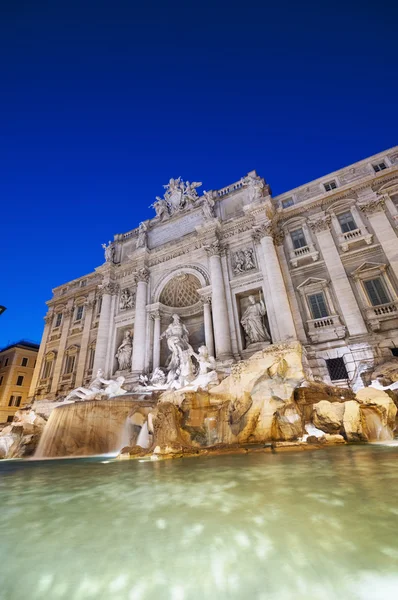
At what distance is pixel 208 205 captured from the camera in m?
20.4

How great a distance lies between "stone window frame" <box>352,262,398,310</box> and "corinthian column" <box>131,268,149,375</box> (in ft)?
43.3

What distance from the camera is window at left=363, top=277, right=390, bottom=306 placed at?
14121 mm

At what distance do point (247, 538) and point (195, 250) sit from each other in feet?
61.5

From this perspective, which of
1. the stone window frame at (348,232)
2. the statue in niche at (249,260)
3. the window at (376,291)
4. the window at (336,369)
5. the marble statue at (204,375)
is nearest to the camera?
the marble statue at (204,375)

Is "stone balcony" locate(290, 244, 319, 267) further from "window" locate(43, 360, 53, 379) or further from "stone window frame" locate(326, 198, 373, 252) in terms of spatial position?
"window" locate(43, 360, 53, 379)

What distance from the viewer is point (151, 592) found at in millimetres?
1312

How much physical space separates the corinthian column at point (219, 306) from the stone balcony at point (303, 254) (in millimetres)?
4525

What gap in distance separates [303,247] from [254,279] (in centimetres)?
366

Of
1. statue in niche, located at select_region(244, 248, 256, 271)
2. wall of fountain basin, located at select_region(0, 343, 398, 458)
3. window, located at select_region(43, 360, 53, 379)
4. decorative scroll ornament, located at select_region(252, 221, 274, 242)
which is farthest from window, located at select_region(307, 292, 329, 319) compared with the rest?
window, located at select_region(43, 360, 53, 379)

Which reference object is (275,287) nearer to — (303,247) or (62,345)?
(303,247)

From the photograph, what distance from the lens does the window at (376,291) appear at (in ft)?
46.3

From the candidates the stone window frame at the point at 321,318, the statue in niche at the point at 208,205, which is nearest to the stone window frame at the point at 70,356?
the statue in niche at the point at 208,205

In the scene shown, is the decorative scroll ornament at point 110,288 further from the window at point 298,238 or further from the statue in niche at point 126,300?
the window at point 298,238

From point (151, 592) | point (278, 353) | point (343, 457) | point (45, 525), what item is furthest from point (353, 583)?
point (278, 353)
